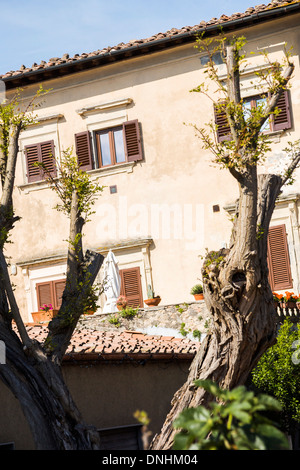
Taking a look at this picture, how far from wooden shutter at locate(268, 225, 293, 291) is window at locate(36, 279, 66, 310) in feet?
19.0

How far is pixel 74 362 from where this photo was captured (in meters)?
12.2

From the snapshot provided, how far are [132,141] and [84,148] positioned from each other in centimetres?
140

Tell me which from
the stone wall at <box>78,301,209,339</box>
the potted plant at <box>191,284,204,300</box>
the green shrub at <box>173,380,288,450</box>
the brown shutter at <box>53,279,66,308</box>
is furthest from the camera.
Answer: the brown shutter at <box>53,279,66,308</box>

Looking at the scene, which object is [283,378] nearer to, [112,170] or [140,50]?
[112,170]

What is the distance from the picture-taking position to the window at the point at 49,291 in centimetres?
2208

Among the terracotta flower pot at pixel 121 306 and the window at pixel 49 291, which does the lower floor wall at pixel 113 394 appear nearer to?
the terracotta flower pot at pixel 121 306

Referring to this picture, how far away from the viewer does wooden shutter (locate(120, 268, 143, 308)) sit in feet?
70.5

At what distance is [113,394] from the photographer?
13.0 metres

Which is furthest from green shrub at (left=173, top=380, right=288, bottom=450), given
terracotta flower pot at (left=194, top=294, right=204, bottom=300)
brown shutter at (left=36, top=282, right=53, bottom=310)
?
brown shutter at (left=36, top=282, right=53, bottom=310)

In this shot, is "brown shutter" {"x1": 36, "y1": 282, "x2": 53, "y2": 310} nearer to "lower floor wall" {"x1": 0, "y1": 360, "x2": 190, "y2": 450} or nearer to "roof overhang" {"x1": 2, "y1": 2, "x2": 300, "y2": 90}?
"roof overhang" {"x1": 2, "y1": 2, "x2": 300, "y2": 90}

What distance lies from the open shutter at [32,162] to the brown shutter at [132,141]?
2712 millimetres

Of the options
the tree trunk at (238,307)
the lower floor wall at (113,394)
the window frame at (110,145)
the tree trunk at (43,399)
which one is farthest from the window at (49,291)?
the tree trunk at (43,399)
